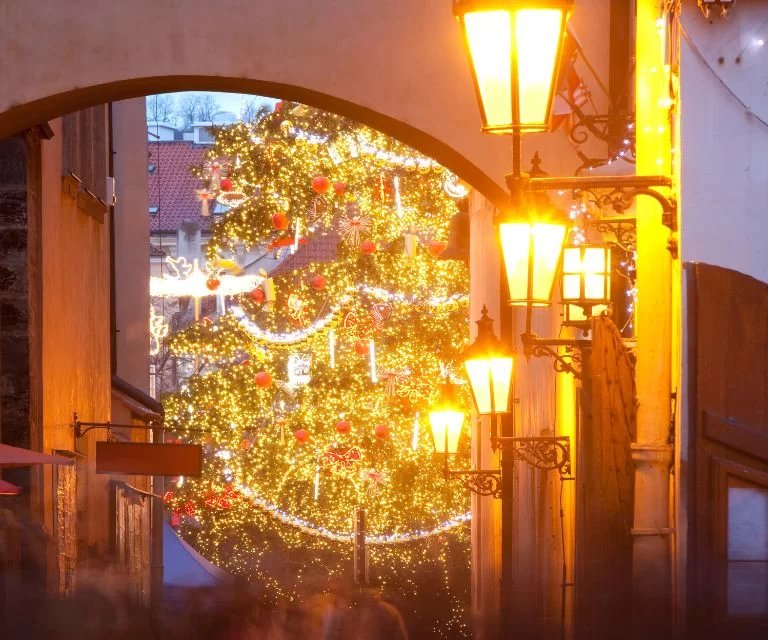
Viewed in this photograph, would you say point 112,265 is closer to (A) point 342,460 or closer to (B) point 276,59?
(A) point 342,460

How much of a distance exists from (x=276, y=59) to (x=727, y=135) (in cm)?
445

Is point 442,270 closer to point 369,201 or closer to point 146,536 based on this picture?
point 369,201

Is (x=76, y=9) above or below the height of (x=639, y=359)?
above

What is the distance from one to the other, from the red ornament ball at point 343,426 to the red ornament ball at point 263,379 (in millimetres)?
1239

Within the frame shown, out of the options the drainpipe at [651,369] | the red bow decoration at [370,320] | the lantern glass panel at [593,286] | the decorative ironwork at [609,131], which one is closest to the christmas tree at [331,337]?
the red bow decoration at [370,320]

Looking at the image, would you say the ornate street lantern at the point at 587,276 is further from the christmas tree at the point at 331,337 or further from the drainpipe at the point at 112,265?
the christmas tree at the point at 331,337

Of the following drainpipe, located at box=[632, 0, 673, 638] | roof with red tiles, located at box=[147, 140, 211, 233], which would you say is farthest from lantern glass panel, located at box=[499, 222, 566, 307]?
roof with red tiles, located at box=[147, 140, 211, 233]

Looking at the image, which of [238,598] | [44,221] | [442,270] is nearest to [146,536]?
[442,270]

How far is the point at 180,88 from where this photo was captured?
1095 cm

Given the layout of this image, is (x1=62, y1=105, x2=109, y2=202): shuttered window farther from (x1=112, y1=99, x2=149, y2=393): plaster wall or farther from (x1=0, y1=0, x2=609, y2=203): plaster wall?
(x1=0, y1=0, x2=609, y2=203): plaster wall

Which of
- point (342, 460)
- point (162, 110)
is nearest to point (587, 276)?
point (342, 460)

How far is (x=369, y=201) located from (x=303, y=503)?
15.7 feet

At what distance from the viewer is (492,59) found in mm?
5570

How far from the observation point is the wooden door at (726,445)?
6.60m
